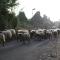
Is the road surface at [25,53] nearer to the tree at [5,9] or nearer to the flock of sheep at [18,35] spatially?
the flock of sheep at [18,35]

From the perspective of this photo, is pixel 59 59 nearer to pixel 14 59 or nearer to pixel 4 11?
pixel 14 59

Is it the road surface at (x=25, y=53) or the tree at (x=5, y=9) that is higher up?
the tree at (x=5, y=9)

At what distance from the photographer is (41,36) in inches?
1804

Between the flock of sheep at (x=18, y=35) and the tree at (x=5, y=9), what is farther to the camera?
the tree at (x=5, y=9)

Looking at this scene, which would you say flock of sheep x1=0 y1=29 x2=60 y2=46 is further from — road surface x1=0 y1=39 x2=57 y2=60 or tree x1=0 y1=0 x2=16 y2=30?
road surface x1=0 y1=39 x2=57 y2=60

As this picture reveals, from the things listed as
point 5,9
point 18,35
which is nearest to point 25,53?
point 18,35

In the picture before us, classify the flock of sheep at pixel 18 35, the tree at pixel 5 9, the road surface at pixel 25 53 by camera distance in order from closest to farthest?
the road surface at pixel 25 53 → the flock of sheep at pixel 18 35 → the tree at pixel 5 9

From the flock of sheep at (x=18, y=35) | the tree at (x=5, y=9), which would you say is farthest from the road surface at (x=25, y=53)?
the tree at (x=5, y=9)

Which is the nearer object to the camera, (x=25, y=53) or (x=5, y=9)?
(x=25, y=53)

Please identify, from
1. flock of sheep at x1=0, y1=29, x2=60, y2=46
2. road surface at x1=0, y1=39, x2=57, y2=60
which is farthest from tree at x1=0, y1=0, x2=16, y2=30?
road surface at x1=0, y1=39, x2=57, y2=60

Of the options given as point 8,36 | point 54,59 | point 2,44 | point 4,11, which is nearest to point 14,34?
point 8,36

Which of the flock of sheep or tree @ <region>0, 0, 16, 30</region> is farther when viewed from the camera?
tree @ <region>0, 0, 16, 30</region>

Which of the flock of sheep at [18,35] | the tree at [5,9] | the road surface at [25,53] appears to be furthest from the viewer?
the tree at [5,9]

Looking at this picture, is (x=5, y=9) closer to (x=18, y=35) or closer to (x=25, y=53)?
(x=18, y=35)
